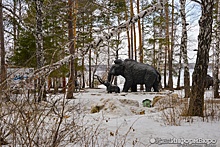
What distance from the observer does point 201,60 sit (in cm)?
454

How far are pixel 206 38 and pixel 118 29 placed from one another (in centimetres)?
278

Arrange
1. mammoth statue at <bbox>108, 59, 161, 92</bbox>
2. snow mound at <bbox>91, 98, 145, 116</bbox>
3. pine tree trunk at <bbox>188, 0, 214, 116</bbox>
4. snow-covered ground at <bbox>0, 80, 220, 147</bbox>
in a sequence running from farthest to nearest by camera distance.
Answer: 1. mammoth statue at <bbox>108, 59, 161, 92</bbox>
2. snow mound at <bbox>91, 98, 145, 116</bbox>
3. pine tree trunk at <bbox>188, 0, 214, 116</bbox>
4. snow-covered ground at <bbox>0, 80, 220, 147</bbox>

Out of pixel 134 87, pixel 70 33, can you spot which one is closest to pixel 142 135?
pixel 70 33

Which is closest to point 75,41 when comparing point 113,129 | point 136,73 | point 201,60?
point 113,129

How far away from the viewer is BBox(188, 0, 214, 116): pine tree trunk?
436cm

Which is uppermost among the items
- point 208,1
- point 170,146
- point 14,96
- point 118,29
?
point 208,1

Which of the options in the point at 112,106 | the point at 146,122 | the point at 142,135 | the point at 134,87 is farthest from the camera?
the point at 134,87

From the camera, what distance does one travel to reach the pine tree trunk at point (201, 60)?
14.3ft

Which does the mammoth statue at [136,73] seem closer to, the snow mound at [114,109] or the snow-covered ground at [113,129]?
the snow mound at [114,109]

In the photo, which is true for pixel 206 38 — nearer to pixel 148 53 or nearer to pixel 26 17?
pixel 26 17

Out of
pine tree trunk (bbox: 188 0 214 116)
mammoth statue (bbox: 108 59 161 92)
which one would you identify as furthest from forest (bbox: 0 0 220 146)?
mammoth statue (bbox: 108 59 161 92)

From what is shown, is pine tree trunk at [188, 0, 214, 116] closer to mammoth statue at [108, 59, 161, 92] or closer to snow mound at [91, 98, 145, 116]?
snow mound at [91, 98, 145, 116]

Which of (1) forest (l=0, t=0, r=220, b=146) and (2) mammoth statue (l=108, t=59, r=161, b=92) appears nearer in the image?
(1) forest (l=0, t=0, r=220, b=146)

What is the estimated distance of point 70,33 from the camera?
8.62 m
